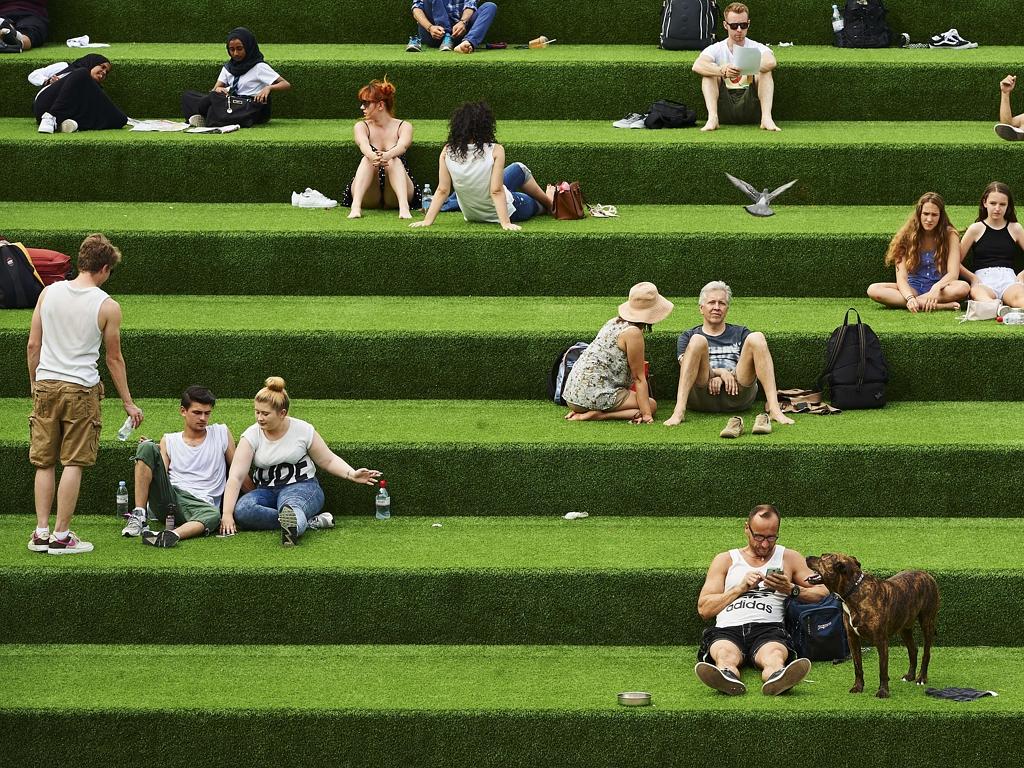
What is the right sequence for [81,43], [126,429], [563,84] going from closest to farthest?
[126,429] → [563,84] → [81,43]

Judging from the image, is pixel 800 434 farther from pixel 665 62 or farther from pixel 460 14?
pixel 460 14

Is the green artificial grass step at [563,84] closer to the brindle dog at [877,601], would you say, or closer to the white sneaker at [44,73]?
the white sneaker at [44,73]

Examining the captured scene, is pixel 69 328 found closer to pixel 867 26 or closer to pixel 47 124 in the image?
pixel 47 124

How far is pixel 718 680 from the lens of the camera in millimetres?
6121

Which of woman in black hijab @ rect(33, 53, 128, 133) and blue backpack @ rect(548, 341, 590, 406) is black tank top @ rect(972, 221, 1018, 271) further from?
woman in black hijab @ rect(33, 53, 128, 133)

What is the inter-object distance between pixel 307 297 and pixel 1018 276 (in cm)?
405

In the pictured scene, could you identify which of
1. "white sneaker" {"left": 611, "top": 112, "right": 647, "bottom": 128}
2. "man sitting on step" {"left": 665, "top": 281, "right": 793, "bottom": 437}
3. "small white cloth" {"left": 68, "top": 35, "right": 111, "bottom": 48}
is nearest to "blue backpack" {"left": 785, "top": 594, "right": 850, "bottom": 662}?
"man sitting on step" {"left": 665, "top": 281, "right": 793, "bottom": 437}

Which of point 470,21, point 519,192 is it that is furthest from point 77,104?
point 519,192

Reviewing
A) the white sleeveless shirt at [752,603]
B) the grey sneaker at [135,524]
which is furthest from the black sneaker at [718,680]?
the grey sneaker at [135,524]

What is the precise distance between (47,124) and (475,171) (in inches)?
118

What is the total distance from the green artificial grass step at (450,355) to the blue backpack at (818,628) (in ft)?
6.60

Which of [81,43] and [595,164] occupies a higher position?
[81,43]

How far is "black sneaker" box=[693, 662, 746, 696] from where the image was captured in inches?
240

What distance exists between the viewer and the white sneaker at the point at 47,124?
33.2ft
